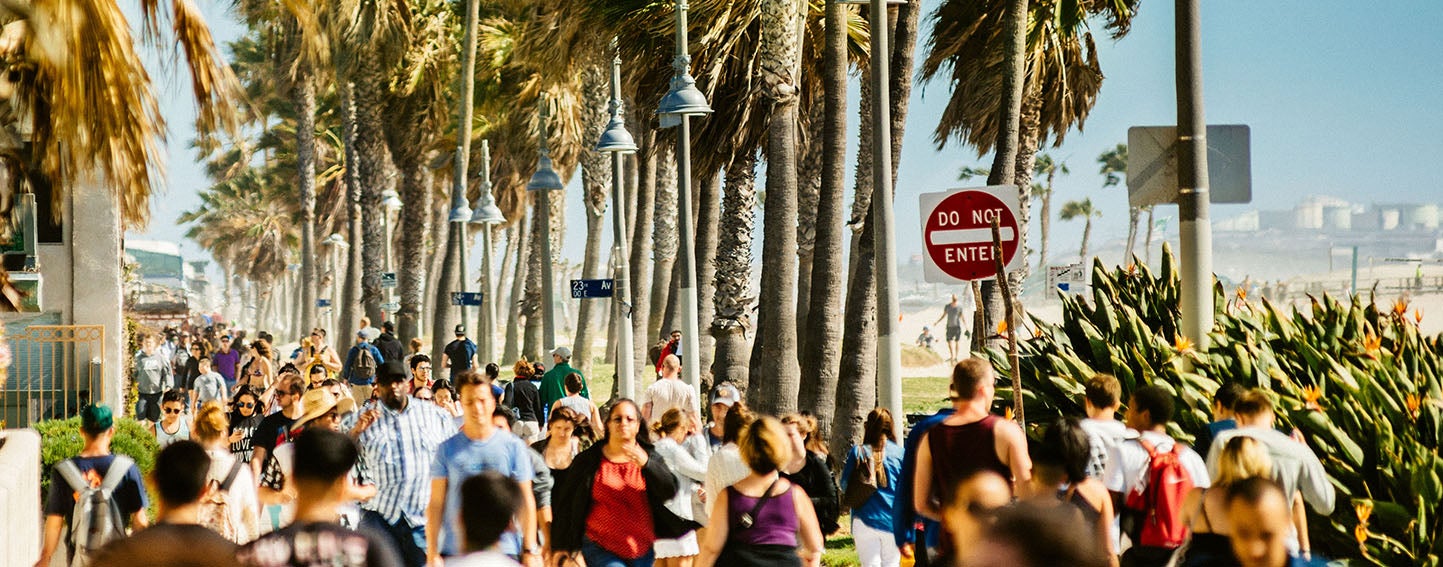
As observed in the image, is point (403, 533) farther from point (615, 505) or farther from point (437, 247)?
point (437, 247)

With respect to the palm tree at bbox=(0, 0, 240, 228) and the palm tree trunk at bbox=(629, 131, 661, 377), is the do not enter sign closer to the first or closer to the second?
the palm tree at bbox=(0, 0, 240, 228)

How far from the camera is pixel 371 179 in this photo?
40.1 metres

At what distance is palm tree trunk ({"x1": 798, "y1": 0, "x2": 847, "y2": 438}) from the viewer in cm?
1802

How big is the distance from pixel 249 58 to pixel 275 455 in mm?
66883

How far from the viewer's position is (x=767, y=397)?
1975 centimetres

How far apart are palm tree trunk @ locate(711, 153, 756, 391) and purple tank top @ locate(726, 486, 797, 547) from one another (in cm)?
1423

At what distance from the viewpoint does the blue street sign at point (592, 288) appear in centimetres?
2235

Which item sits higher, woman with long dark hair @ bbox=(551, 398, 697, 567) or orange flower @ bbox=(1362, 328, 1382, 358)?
orange flower @ bbox=(1362, 328, 1382, 358)

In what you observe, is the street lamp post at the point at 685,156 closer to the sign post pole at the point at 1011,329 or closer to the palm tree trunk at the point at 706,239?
the sign post pole at the point at 1011,329

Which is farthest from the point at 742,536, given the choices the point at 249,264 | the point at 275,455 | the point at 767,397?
the point at 249,264

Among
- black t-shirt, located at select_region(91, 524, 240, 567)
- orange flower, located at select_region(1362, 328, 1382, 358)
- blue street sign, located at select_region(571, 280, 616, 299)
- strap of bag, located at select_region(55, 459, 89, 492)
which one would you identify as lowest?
strap of bag, located at select_region(55, 459, 89, 492)

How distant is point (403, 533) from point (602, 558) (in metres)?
1.02

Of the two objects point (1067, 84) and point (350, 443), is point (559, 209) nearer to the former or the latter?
point (1067, 84)

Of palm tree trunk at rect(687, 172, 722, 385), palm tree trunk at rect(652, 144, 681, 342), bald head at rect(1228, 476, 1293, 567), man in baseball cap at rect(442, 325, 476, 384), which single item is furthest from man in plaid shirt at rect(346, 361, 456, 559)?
palm tree trunk at rect(652, 144, 681, 342)
